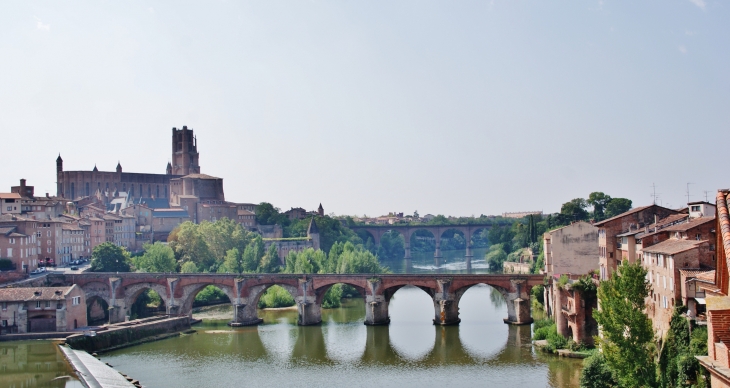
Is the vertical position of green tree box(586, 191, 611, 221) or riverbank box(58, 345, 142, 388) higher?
green tree box(586, 191, 611, 221)

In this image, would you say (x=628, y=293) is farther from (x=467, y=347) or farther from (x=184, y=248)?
(x=184, y=248)

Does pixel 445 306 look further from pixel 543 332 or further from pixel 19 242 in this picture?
pixel 19 242

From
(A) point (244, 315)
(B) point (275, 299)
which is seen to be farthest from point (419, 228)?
(A) point (244, 315)

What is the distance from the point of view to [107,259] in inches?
2559

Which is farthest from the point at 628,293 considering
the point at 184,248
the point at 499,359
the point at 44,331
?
the point at 184,248

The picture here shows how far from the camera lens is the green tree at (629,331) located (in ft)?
86.6

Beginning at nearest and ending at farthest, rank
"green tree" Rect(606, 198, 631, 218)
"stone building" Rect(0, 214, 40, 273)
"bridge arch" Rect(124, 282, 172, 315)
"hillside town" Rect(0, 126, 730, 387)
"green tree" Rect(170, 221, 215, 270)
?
"hillside town" Rect(0, 126, 730, 387) → "stone building" Rect(0, 214, 40, 273) → "bridge arch" Rect(124, 282, 172, 315) → "green tree" Rect(606, 198, 631, 218) → "green tree" Rect(170, 221, 215, 270)

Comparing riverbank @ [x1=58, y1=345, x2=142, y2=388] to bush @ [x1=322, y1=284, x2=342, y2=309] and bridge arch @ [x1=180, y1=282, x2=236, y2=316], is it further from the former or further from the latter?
bush @ [x1=322, y1=284, x2=342, y2=309]

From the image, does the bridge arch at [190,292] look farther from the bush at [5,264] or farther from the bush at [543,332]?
the bush at [543,332]

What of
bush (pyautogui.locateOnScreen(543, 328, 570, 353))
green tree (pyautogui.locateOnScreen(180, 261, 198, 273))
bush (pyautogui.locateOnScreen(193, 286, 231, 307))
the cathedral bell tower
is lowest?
bush (pyautogui.locateOnScreen(543, 328, 570, 353))

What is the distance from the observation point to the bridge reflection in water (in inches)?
1382

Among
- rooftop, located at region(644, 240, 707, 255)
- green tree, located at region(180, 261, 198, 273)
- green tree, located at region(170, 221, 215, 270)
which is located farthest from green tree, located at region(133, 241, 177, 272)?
rooftop, located at region(644, 240, 707, 255)

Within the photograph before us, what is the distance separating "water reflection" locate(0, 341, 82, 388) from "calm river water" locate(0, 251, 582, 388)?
52mm

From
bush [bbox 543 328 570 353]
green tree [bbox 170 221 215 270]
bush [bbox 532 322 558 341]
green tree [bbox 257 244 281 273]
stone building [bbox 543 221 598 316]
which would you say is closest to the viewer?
bush [bbox 543 328 570 353]
